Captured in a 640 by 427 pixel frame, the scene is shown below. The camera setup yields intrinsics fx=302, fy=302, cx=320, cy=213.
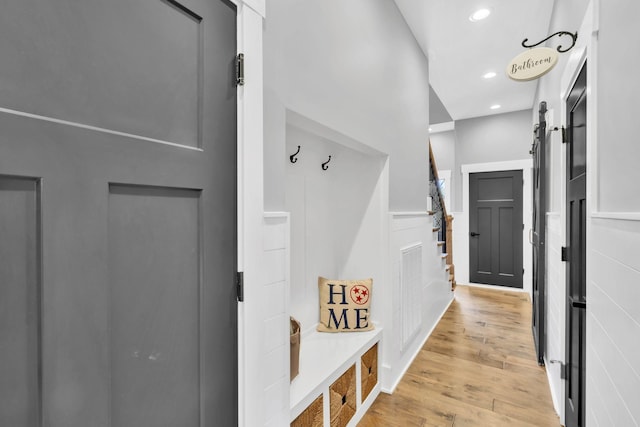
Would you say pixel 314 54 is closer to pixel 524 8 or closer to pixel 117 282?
pixel 117 282

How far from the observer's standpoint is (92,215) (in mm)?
667

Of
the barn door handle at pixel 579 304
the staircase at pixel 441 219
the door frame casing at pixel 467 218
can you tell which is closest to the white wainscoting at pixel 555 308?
the barn door handle at pixel 579 304

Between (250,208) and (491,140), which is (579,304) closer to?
(250,208)

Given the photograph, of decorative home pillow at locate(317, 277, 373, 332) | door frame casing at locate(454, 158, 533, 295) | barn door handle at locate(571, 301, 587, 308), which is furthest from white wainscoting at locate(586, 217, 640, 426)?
door frame casing at locate(454, 158, 533, 295)

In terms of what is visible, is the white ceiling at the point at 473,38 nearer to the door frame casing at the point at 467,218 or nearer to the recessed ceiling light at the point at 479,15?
the recessed ceiling light at the point at 479,15

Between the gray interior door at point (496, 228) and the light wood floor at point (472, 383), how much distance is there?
177 centimetres

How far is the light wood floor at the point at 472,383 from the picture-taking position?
6.35ft

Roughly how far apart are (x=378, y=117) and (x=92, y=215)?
1874mm

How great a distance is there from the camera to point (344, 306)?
2133mm

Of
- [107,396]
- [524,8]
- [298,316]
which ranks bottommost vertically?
[298,316]

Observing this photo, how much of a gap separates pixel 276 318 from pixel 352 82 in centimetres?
139

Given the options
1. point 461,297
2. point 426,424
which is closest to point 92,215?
point 426,424

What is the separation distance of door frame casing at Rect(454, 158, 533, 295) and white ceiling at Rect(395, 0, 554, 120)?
1.13 meters

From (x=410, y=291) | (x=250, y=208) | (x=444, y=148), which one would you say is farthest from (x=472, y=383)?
(x=444, y=148)
